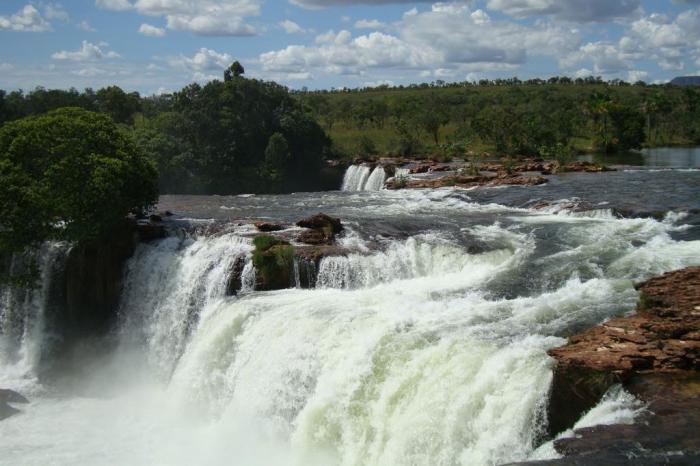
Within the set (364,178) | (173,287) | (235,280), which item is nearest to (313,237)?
(235,280)

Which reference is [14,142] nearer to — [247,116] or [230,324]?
[230,324]

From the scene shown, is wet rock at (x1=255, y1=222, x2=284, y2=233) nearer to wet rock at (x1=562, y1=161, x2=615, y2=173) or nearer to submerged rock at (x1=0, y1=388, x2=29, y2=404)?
submerged rock at (x1=0, y1=388, x2=29, y2=404)

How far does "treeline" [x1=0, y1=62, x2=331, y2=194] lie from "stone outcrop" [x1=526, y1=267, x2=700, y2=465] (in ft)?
137

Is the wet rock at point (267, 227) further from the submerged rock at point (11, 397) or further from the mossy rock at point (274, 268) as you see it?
the submerged rock at point (11, 397)

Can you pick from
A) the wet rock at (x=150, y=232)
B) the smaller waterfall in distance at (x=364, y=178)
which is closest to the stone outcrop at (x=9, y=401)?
the wet rock at (x=150, y=232)

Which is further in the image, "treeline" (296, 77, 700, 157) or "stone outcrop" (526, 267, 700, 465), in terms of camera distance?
"treeline" (296, 77, 700, 157)

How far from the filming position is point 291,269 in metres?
19.8

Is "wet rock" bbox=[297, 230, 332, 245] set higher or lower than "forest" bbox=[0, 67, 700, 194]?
lower

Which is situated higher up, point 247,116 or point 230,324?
point 247,116

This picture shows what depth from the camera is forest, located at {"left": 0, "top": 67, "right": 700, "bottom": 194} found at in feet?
172

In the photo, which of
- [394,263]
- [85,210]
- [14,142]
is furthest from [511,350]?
[14,142]

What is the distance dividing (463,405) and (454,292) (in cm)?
583

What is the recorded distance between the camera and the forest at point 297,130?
52406 mm

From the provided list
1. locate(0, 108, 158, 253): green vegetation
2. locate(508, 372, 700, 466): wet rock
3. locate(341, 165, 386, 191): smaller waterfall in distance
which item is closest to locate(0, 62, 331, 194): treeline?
locate(341, 165, 386, 191): smaller waterfall in distance
